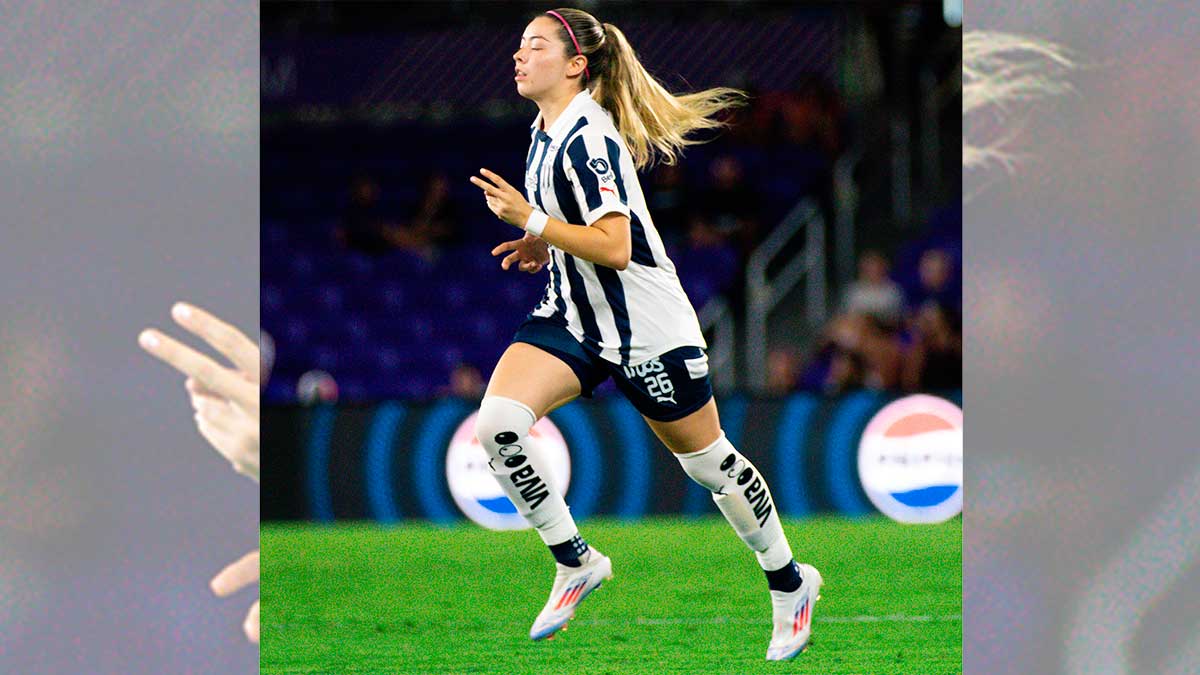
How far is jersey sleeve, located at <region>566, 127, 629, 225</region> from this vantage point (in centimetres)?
450

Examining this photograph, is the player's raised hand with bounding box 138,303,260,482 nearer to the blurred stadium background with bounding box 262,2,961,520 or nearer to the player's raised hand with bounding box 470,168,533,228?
the player's raised hand with bounding box 470,168,533,228

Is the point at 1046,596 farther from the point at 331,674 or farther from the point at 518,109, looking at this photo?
the point at 518,109

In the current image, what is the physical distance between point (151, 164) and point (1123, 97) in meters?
1.77

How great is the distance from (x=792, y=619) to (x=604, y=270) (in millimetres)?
1250

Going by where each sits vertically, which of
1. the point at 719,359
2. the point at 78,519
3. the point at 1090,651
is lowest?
the point at 719,359

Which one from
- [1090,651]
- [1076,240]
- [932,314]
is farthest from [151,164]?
[932,314]

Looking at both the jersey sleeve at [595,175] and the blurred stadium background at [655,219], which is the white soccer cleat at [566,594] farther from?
the blurred stadium background at [655,219]

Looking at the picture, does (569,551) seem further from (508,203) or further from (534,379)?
(508,203)

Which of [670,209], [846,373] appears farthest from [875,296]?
[670,209]

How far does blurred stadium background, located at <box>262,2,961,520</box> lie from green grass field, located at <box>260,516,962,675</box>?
0.74 meters

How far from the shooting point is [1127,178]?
295 centimetres

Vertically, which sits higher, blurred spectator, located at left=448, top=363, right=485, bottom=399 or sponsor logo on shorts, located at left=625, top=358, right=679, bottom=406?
sponsor logo on shorts, located at left=625, top=358, right=679, bottom=406

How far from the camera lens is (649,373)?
472 cm

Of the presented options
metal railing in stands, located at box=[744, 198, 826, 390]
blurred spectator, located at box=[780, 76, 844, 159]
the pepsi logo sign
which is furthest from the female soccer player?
blurred spectator, located at box=[780, 76, 844, 159]
